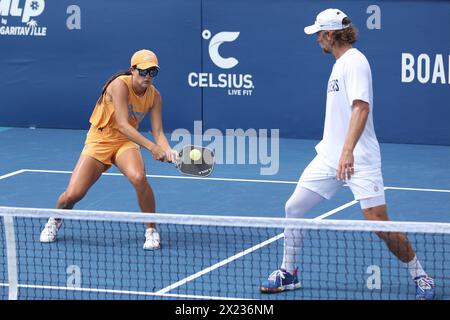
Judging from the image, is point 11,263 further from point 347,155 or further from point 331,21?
point 331,21

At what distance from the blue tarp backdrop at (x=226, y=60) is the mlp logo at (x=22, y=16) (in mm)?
14

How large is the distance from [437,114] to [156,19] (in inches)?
154

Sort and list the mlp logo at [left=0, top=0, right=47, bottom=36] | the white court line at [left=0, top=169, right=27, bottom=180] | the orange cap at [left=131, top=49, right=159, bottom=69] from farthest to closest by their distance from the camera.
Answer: the mlp logo at [left=0, top=0, right=47, bottom=36] → the white court line at [left=0, top=169, right=27, bottom=180] → the orange cap at [left=131, top=49, right=159, bottom=69]

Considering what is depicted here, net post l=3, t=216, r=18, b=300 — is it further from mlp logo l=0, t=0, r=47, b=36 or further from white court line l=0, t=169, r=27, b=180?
mlp logo l=0, t=0, r=47, b=36

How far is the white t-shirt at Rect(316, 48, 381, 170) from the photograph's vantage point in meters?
8.41

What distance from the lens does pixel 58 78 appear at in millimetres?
15812

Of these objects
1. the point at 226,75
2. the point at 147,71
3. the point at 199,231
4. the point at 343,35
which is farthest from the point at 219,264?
the point at 226,75

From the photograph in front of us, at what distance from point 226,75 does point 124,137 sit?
4850mm

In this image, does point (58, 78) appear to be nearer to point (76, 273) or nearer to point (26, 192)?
point (26, 192)

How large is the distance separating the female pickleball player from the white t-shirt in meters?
1.85

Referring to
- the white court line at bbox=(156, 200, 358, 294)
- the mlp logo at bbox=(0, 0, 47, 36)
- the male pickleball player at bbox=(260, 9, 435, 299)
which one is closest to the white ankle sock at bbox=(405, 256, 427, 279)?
the male pickleball player at bbox=(260, 9, 435, 299)

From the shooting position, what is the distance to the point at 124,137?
1047 cm
